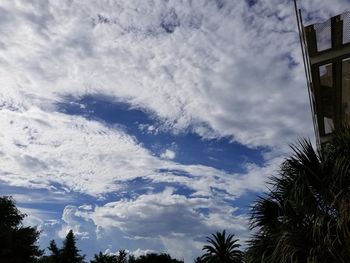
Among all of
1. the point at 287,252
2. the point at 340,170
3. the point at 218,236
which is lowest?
the point at 287,252

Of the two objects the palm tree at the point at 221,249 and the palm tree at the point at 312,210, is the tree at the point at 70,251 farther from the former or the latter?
the palm tree at the point at 312,210

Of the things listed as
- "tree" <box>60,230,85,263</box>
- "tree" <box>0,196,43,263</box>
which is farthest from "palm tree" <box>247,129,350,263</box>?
"tree" <box>60,230,85,263</box>

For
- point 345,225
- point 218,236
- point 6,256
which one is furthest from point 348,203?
point 218,236

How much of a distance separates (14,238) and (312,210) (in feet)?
99.4

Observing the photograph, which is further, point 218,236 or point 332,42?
point 218,236

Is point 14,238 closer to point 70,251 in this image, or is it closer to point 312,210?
point 312,210

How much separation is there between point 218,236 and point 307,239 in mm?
47011

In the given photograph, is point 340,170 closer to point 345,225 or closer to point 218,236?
point 345,225

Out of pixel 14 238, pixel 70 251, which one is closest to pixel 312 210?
pixel 14 238

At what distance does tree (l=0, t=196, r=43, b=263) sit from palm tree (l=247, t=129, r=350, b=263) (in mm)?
27454

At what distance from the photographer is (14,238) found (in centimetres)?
3441

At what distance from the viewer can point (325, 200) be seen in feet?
26.9

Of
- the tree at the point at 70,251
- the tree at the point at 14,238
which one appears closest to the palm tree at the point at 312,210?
the tree at the point at 14,238

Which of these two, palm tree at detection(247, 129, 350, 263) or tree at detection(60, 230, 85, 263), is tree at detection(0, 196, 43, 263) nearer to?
palm tree at detection(247, 129, 350, 263)
